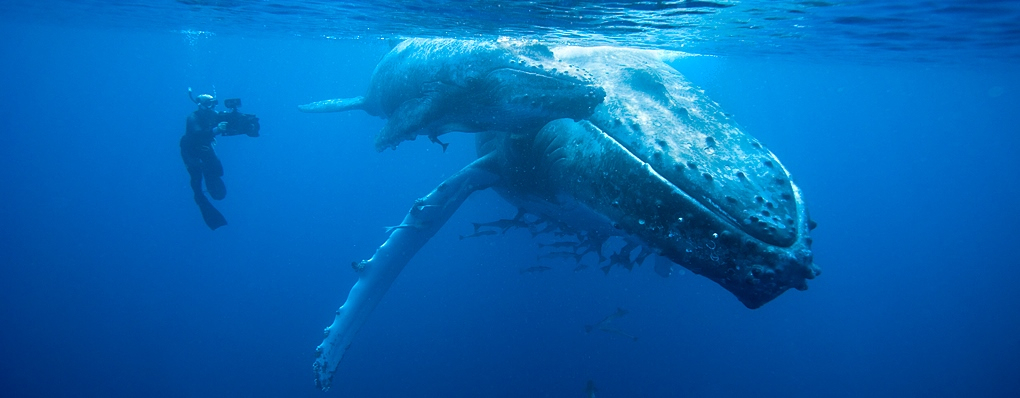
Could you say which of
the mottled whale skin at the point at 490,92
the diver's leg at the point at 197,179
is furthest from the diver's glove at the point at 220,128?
the mottled whale skin at the point at 490,92

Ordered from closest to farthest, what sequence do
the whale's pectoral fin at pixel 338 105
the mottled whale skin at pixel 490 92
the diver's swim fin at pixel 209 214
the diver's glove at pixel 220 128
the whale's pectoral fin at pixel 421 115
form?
the mottled whale skin at pixel 490 92
the whale's pectoral fin at pixel 421 115
the diver's glove at pixel 220 128
the whale's pectoral fin at pixel 338 105
the diver's swim fin at pixel 209 214

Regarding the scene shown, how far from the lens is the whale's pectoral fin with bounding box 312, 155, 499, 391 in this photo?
25.8 ft

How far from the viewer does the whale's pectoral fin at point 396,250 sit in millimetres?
7875

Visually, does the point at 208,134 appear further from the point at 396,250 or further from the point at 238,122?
the point at 396,250

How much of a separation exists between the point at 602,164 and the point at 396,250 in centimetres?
466

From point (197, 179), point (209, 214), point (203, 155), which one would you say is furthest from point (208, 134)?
point (209, 214)

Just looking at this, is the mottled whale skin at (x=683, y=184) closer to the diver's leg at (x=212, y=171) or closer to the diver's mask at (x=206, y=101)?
the diver's mask at (x=206, y=101)

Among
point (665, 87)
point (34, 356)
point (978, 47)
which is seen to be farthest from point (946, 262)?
point (34, 356)

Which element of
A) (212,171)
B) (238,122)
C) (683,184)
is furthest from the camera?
(212,171)

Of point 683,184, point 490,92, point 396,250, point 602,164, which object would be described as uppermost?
point 490,92

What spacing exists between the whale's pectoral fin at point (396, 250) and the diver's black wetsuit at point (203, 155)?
281 inches

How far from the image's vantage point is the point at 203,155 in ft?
42.3

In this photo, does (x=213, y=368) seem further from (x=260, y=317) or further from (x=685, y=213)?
(x=685, y=213)

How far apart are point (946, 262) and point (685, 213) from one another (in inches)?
3311
